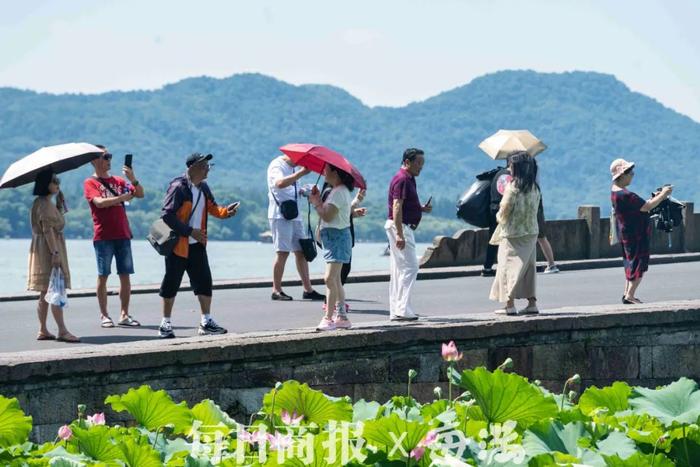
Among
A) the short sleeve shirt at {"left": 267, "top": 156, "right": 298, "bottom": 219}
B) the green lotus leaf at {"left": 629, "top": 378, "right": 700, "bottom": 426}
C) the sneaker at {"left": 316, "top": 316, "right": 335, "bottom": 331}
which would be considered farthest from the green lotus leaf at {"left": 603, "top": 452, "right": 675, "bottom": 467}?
the short sleeve shirt at {"left": 267, "top": 156, "right": 298, "bottom": 219}

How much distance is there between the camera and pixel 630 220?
13.7 metres

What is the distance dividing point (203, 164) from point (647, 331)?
3.96 metres

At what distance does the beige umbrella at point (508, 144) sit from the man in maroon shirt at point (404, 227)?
5.59 metres

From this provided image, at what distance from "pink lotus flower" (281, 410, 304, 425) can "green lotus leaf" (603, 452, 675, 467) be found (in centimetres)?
97

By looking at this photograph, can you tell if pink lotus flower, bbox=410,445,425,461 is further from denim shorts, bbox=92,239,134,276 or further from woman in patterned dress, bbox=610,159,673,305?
woman in patterned dress, bbox=610,159,673,305

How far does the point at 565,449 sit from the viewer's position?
406 centimetres

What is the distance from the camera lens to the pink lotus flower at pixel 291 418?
166 inches

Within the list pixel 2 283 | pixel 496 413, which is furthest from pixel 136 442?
pixel 2 283

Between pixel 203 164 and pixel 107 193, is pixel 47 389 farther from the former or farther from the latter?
pixel 107 193

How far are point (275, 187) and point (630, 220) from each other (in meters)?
3.47

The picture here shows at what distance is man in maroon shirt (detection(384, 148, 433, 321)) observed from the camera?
11.7 metres

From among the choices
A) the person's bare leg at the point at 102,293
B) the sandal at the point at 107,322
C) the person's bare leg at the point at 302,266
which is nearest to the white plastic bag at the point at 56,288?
the person's bare leg at the point at 102,293

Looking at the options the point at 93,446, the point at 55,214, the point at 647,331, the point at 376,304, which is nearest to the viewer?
the point at 93,446

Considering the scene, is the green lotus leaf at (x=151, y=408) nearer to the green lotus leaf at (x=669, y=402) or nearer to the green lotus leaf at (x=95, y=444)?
the green lotus leaf at (x=95, y=444)
